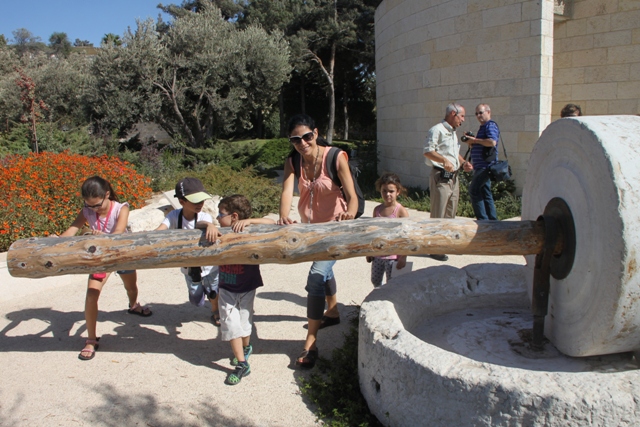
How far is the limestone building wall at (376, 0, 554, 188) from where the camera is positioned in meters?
7.91

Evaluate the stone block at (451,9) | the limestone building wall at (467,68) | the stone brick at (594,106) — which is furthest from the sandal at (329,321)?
the stone brick at (594,106)

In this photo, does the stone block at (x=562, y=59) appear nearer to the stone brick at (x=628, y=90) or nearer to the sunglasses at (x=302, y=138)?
the stone brick at (x=628, y=90)

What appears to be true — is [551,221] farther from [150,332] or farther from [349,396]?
[150,332]

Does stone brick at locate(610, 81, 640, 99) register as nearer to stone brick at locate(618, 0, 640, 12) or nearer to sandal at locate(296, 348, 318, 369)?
stone brick at locate(618, 0, 640, 12)

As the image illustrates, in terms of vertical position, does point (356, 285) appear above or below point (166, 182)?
below

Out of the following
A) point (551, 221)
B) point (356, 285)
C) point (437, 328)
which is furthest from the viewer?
point (356, 285)

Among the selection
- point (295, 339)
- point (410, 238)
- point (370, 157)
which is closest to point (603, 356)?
point (410, 238)

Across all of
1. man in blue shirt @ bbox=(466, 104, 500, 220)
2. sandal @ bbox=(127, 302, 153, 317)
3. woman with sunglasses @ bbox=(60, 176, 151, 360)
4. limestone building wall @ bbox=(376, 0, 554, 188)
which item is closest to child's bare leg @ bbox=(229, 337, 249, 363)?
woman with sunglasses @ bbox=(60, 176, 151, 360)

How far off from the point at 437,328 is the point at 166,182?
30.3ft

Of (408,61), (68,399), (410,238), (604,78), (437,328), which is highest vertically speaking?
(408,61)

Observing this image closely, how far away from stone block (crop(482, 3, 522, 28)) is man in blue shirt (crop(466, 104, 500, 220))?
2664 millimetres

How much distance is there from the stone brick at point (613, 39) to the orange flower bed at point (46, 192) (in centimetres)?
817

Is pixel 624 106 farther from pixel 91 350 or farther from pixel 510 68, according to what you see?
pixel 91 350

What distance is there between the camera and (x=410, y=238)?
2.99m
